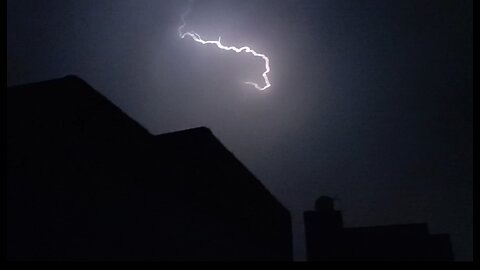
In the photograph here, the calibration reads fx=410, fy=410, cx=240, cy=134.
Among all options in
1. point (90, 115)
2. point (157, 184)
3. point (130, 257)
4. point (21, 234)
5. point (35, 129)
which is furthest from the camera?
point (157, 184)

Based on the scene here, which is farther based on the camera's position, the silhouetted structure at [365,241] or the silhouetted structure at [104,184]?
the silhouetted structure at [365,241]

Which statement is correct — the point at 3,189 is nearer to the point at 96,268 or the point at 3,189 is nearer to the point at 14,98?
the point at 14,98

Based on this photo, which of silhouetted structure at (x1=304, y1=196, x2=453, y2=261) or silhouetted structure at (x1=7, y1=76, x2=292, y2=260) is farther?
A: silhouetted structure at (x1=304, y1=196, x2=453, y2=261)

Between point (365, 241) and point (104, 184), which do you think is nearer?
point (104, 184)

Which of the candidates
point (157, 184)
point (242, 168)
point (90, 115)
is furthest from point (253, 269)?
point (242, 168)
